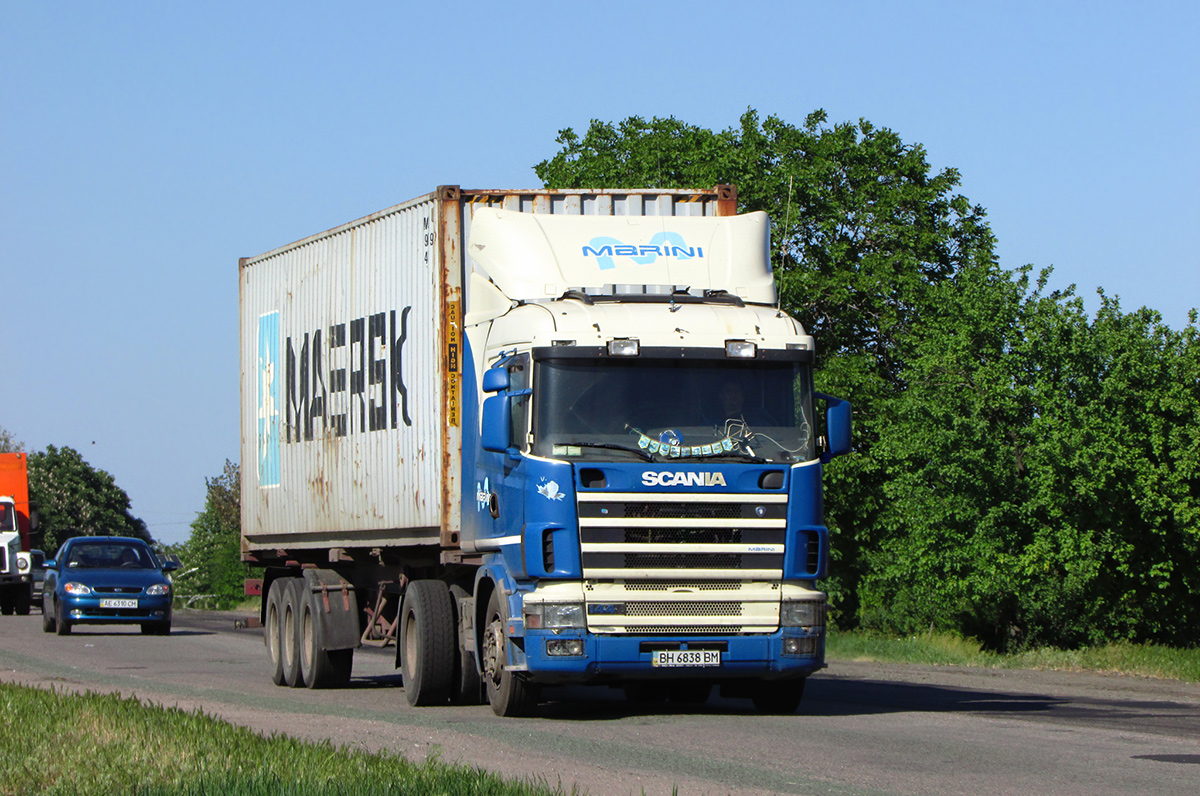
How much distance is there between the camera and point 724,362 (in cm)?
1280

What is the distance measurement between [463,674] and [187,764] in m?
5.62

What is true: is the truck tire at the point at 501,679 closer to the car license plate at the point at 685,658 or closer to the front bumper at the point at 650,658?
the front bumper at the point at 650,658

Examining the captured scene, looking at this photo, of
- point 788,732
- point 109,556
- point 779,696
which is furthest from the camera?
point 109,556

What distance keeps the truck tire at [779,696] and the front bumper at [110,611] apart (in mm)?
19083

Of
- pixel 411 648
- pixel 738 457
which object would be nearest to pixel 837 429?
pixel 738 457

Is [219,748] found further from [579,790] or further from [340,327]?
[340,327]

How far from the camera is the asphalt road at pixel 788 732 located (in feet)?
31.1

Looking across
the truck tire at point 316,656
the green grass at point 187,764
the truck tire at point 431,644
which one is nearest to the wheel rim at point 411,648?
the truck tire at point 431,644

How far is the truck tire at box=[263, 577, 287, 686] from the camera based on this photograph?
18734 millimetres

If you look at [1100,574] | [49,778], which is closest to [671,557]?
[49,778]

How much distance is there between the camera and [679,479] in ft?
40.4

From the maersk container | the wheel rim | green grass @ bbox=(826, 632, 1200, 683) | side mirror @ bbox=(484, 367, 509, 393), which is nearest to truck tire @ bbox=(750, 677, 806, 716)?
the maersk container

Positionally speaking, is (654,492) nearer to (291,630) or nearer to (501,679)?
(501,679)

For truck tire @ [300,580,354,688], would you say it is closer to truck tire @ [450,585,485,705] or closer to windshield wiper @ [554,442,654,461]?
truck tire @ [450,585,485,705]
